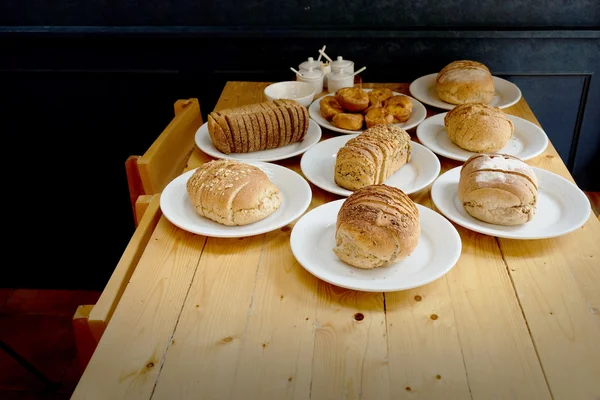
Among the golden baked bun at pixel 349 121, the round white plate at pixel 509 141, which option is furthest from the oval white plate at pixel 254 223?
the round white plate at pixel 509 141

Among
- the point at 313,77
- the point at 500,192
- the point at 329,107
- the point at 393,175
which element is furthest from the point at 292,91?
the point at 500,192

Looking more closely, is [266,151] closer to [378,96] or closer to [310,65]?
[378,96]

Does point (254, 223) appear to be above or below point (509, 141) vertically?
above

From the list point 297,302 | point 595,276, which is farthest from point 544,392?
point 297,302

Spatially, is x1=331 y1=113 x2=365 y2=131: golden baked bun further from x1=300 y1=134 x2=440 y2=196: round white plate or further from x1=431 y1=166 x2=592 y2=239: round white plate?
x1=431 y1=166 x2=592 y2=239: round white plate

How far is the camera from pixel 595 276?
3.94ft

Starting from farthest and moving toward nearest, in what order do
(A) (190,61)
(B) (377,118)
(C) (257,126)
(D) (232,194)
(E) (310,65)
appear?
(A) (190,61), (E) (310,65), (B) (377,118), (C) (257,126), (D) (232,194)

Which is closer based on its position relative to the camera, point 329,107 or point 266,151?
point 266,151

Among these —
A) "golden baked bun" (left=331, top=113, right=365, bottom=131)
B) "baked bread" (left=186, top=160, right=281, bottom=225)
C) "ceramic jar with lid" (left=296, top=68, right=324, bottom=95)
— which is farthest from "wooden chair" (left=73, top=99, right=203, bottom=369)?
"golden baked bun" (left=331, top=113, right=365, bottom=131)

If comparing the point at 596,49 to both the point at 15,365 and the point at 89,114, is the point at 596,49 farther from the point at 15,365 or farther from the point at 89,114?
the point at 15,365

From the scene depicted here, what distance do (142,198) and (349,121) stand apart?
2.21 ft

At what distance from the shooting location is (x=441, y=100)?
2.06 metres

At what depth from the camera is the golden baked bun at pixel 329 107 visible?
1.89m

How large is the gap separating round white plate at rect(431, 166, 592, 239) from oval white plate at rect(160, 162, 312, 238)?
1.10 ft
